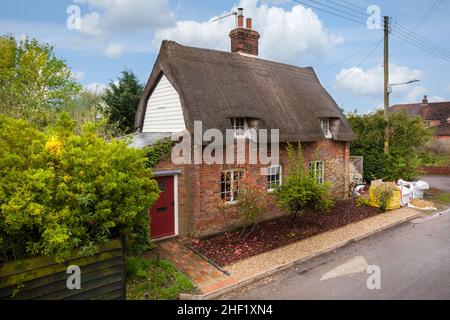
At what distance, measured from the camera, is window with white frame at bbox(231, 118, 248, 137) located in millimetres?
11336

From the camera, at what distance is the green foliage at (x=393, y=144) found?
18.1m

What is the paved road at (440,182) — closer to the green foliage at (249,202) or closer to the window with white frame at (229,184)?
the window with white frame at (229,184)

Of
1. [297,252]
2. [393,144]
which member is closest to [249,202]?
[297,252]

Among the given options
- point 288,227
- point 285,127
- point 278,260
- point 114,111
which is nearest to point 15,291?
point 278,260

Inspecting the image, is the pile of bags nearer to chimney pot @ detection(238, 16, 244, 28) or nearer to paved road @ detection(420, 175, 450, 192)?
paved road @ detection(420, 175, 450, 192)

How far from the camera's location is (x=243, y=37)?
15398 mm

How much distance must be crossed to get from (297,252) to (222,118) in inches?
196

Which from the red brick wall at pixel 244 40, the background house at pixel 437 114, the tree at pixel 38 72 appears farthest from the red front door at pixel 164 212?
the background house at pixel 437 114

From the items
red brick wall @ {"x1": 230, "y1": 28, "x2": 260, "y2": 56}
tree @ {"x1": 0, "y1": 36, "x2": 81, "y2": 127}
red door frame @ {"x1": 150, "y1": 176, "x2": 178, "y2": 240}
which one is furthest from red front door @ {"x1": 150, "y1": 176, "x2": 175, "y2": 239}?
tree @ {"x1": 0, "y1": 36, "x2": 81, "y2": 127}

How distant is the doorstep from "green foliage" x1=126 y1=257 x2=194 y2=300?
35 cm

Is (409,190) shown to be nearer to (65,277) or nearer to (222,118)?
(222,118)

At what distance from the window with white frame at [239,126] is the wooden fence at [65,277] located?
20.8ft
